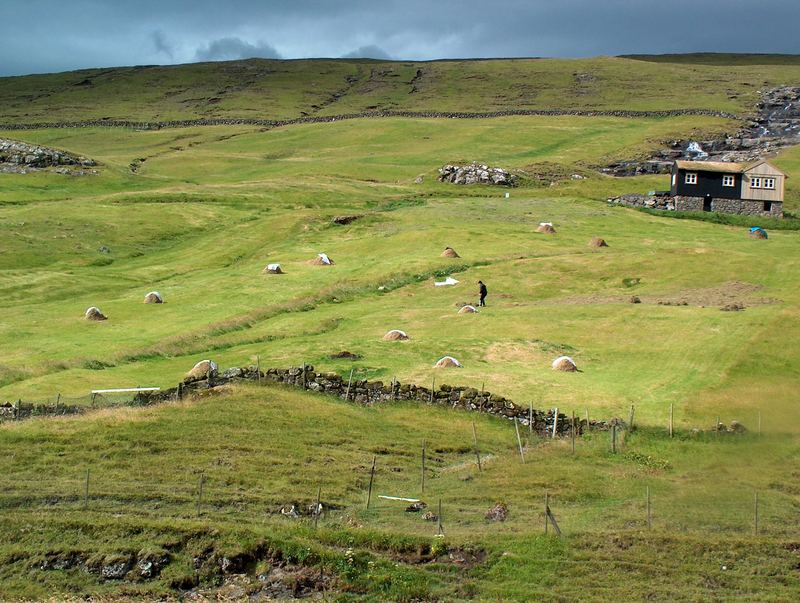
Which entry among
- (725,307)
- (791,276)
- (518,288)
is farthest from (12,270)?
(791,276)

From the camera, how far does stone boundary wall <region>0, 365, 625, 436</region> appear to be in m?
44.0

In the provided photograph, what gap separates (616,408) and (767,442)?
28.7ft

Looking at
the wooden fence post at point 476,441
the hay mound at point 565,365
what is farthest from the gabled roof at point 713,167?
the wooden fence post at point 476,441

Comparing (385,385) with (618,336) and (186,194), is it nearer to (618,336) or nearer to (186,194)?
(618,336)

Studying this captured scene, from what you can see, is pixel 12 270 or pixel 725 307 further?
pixel 12 270

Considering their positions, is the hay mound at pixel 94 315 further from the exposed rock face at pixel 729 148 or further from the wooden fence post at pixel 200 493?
the exposed rock face at pixel 729 148

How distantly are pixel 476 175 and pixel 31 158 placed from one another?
63.2 m

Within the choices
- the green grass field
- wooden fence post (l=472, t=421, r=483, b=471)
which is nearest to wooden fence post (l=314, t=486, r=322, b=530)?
the green grass field

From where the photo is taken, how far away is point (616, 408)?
4603 cm

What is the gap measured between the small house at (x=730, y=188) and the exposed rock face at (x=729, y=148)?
101 ft

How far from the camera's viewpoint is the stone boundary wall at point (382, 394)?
1734 inches

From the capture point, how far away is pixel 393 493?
36.0 metres

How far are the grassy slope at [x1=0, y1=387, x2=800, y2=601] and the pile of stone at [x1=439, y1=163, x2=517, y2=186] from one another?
98153 mm

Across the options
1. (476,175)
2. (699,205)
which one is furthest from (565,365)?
(476,175)
